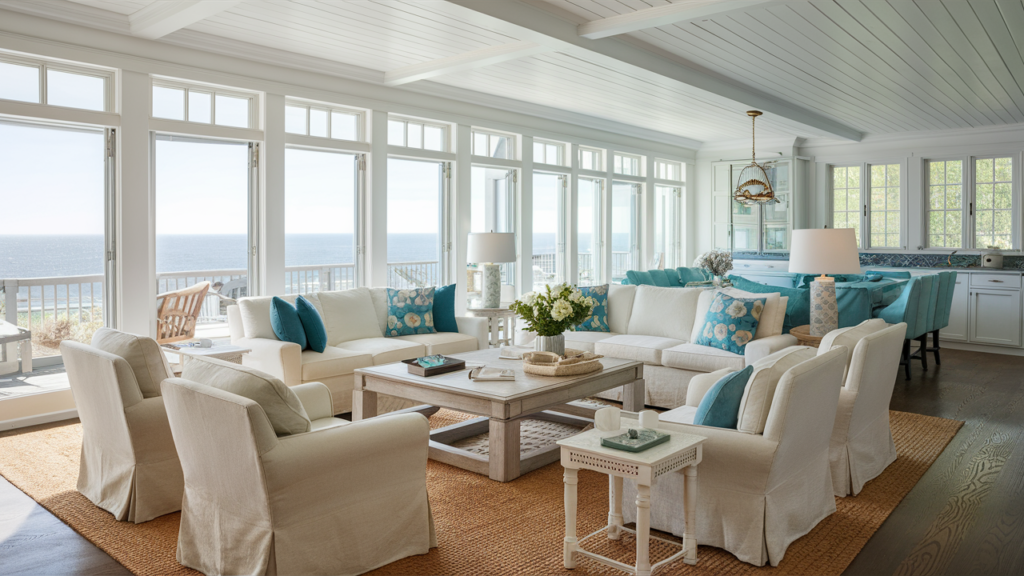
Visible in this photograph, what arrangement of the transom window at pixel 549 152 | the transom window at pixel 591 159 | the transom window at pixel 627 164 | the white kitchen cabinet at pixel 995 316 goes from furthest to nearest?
1. the transom window at pixel 627 164
2. the transom window at pixel 591 159
3. the transom window at pixel 549 152
4. the white kitchen cabinet at pixel 995 316

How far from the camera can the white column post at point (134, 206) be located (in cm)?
488

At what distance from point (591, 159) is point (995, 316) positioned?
5031 mm

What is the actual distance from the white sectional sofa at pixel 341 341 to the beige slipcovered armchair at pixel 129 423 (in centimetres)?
149

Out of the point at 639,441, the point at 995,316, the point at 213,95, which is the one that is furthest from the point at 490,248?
the point at 995,316

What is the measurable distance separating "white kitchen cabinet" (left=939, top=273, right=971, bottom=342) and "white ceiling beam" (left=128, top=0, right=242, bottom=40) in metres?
8.30

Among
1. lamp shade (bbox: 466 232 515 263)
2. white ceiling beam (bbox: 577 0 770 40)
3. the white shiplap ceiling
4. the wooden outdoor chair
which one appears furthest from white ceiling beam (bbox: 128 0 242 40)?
lamp shade (bbox: 466 232 515 263)

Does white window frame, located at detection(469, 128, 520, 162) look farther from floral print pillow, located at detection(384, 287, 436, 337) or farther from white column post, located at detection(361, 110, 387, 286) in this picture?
floral print pillow, located at detection(384, 287, 436, 337)

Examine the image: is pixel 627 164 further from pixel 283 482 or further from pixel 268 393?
pixel 283 482

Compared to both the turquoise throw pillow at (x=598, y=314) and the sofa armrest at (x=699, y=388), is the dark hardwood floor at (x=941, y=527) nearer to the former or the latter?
the sofa armrest at (x=699, y=388)

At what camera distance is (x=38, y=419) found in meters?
4.66

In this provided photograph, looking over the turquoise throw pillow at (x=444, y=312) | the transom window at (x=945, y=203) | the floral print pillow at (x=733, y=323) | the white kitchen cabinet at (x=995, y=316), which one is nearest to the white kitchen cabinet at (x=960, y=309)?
the white kitchen cabinet at (x=995, y=316)

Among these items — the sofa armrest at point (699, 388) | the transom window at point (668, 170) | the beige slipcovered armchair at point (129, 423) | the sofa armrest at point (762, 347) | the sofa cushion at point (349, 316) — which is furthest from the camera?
the transom window at point (668, 170)

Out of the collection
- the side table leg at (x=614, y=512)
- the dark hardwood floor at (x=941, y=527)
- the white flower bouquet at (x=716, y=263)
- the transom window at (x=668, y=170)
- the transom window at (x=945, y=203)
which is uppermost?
the transom window at (x=668, y=170)

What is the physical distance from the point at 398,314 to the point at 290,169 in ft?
5.06
